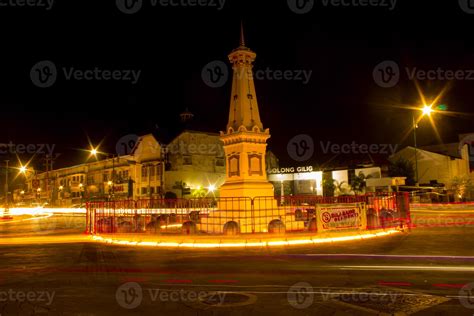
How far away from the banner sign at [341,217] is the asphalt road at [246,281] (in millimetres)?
2018

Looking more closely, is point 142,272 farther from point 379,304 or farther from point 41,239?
point 41,239

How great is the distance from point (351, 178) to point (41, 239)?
4970cm

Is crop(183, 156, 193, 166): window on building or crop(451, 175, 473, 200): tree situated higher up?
crop(183, 156, 193, 166): window on building

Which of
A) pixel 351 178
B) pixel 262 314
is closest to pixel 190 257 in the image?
pixel 262 314

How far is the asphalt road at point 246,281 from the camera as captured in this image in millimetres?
6168
